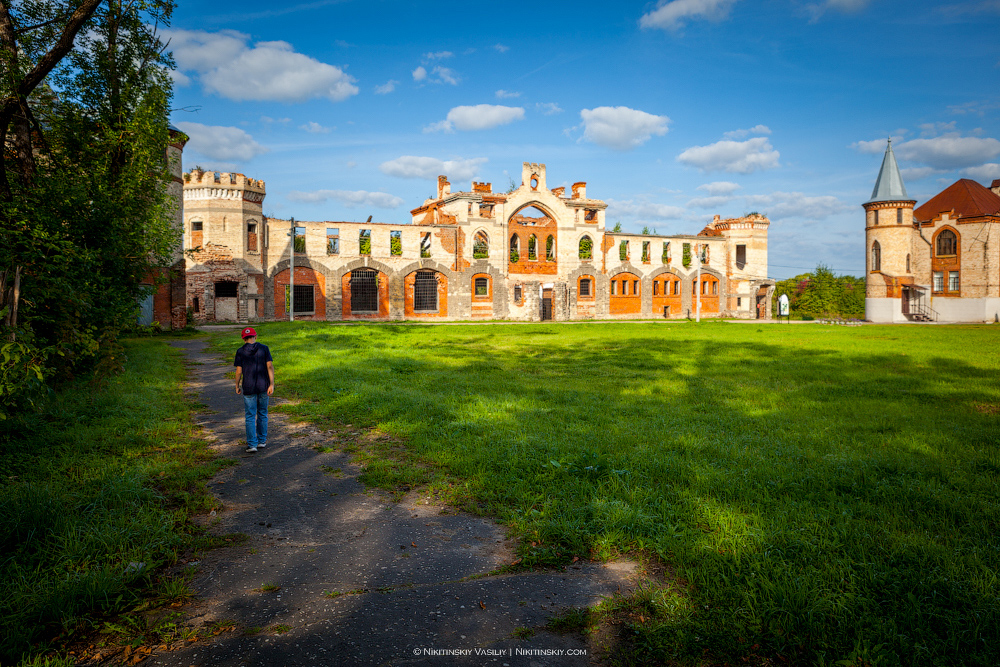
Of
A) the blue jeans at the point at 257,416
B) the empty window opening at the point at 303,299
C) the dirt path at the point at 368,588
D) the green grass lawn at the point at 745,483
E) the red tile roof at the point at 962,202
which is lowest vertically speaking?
the dirt path at the point at 368,588

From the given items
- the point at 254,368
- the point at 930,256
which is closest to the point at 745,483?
the point at 254,368

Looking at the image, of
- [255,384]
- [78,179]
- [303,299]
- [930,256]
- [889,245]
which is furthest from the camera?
[930,256]

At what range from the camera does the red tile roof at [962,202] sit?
47656 millimetres

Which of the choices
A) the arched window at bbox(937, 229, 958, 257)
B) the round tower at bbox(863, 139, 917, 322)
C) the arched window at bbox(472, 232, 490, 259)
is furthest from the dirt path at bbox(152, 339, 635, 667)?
the arched window at bbox(937, 229, 958, 257)

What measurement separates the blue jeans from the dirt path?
52.0 inches

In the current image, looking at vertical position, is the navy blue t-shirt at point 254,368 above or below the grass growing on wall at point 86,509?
above

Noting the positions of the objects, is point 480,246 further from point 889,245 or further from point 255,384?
point 255,384

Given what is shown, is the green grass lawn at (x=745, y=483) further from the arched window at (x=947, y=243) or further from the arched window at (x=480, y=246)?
the arched window at (x=947, y=243)

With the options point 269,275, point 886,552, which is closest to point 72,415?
point 886,552

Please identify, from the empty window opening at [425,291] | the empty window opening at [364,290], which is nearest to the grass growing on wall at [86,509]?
the empty window opening at [364,290]

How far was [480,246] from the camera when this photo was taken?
44.0m

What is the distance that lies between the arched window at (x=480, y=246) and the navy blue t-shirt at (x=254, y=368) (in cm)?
3666

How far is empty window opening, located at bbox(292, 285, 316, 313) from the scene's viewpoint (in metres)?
39.1

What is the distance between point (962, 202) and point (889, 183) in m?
7.06
